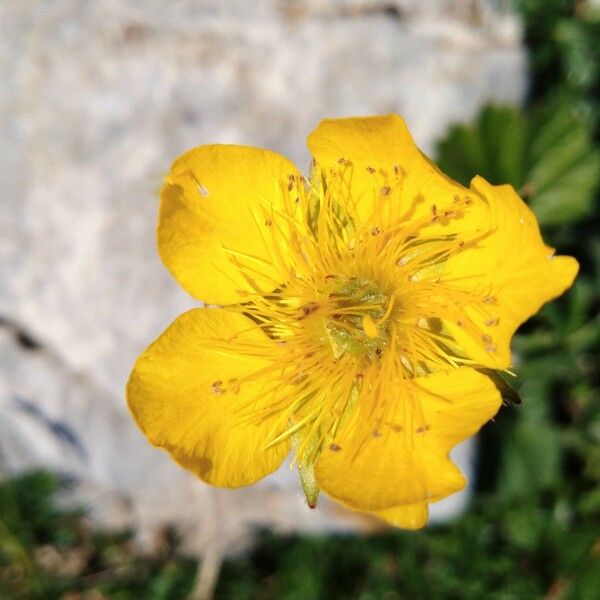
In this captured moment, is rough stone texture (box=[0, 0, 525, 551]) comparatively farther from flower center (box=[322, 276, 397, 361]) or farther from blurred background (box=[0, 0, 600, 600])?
flower center (box=[322, 276, 397, 361])

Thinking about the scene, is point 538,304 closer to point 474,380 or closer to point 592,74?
point 474,380

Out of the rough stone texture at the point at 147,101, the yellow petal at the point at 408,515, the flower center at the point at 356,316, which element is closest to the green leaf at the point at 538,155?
the rough stone texture at the point at 147,101

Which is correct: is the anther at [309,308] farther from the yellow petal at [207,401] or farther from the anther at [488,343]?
the anther at [488,343]

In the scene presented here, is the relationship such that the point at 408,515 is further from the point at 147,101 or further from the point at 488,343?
the point at 147,101

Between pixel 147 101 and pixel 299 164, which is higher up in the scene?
pixel 147 101

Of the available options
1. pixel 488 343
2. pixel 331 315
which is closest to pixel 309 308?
pixel 331 315

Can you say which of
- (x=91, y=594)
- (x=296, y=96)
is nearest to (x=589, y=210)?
(x=296, y=96)

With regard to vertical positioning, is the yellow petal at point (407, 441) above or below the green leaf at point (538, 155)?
below
